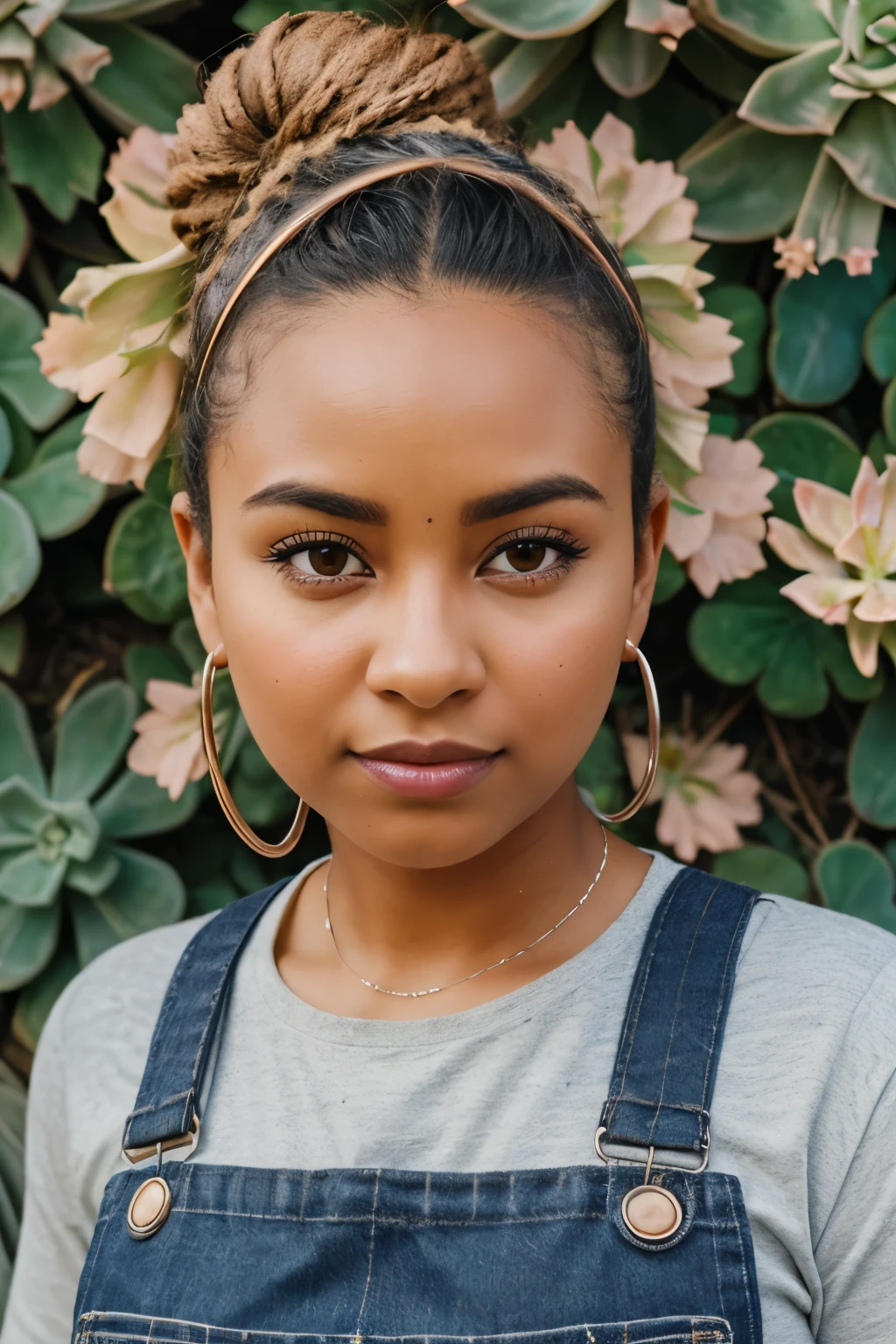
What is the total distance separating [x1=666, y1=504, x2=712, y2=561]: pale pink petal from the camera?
111 cm

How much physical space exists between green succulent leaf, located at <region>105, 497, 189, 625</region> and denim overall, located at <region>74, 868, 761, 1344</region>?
483 mm

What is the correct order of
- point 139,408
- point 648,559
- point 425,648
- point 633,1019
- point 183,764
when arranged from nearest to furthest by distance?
1. point 425,648
2. point 633,1019
3. point 648,559
4. point 139,408
5. point 183,764

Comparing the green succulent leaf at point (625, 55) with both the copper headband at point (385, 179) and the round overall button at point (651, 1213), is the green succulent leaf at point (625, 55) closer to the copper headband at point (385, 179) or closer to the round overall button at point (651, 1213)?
the copper headband at point (385, 179)

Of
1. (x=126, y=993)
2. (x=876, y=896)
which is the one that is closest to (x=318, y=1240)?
(x=126, y=993)

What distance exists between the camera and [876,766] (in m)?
1.16

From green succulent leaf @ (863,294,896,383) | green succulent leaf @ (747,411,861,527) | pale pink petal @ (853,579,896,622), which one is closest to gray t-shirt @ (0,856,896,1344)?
pale pink petal @ (853,579,896,622)

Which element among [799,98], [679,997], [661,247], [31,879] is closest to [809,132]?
[799,98]

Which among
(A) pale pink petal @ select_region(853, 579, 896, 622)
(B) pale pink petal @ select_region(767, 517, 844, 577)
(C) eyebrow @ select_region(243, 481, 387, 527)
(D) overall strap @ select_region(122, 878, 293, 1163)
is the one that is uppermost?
(C) eyebrow @ select_region(243, 481, 387, 527)

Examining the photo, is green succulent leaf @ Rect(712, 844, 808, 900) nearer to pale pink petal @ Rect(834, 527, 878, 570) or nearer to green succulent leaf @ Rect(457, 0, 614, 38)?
pale pink petal @ Rect(834, 527, 878, 570)

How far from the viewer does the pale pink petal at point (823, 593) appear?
3.52 ft

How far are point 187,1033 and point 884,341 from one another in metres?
0.81

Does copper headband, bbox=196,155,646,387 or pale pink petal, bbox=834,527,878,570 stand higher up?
copper headband, bbox=196,155,646,387

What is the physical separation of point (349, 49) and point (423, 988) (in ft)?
2.27

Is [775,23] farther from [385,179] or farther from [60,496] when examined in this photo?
[60,496]
